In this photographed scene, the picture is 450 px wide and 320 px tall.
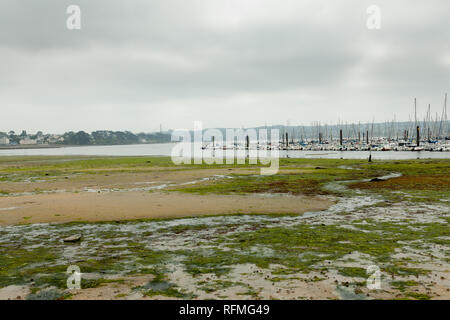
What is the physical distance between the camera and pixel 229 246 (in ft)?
48.2

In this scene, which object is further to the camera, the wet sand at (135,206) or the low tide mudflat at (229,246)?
the wet sand at (135,206)

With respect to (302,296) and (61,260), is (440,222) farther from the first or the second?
(61,260)

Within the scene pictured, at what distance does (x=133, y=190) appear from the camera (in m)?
34.3

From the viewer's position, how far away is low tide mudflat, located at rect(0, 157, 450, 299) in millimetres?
10105

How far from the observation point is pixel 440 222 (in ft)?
59.5

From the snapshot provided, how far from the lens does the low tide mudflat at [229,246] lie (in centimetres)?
1010

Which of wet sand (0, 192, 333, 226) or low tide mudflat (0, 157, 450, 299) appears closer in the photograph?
low tide mudflat (0, 157, 450, 299)

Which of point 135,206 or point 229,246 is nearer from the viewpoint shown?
point 229,246

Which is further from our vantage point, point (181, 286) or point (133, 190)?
point (133, 190)
